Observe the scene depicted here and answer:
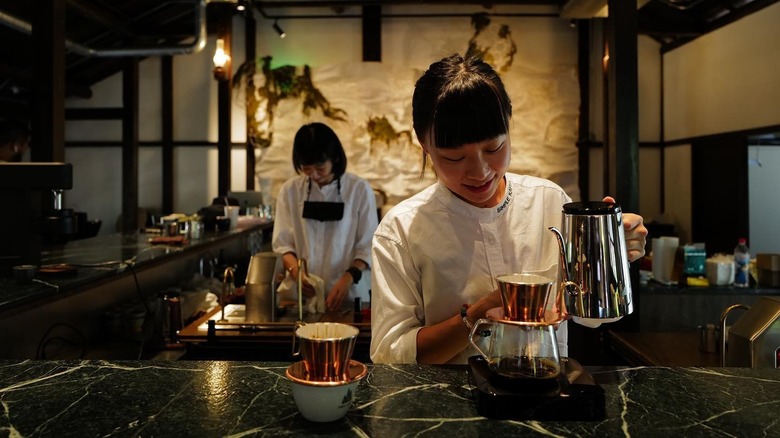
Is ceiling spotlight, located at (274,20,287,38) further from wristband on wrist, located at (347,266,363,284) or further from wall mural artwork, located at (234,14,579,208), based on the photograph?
wristband on wrist, located at (347,266,363,284)

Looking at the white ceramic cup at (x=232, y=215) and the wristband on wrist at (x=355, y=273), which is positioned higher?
the white ceramic cup at (x=232, y=215)

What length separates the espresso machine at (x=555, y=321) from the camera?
1.02m

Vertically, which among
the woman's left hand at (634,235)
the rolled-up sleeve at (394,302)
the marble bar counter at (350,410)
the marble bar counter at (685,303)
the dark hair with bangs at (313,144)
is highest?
the dark hair with bangs at (313,144)

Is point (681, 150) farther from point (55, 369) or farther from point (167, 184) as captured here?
point (55, 369)

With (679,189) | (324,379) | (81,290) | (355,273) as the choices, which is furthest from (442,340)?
(679,189)

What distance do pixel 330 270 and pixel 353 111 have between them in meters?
4.63

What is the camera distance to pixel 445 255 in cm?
150

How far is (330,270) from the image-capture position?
3570 mm

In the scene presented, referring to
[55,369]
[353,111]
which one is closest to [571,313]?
[55,369]

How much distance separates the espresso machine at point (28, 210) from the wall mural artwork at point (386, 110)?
5328 millimetres

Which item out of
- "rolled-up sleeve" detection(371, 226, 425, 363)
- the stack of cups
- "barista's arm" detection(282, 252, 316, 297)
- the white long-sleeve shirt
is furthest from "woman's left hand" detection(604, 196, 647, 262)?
"barista's arm" detection(282, 252, 316, 297)

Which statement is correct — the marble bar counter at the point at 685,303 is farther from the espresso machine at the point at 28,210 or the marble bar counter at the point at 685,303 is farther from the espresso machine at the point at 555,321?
the espresso machine at the point at 28,210

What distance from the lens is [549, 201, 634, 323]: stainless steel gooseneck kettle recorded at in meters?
1.14

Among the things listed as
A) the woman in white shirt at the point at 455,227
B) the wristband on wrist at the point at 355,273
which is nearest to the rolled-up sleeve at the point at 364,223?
the wristband on wrist at the point at 355,273
